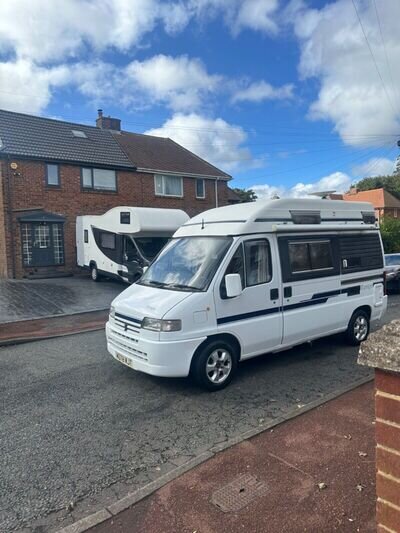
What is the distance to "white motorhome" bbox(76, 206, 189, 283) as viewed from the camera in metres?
14.1

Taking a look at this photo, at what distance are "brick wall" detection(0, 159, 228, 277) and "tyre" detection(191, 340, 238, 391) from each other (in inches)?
573

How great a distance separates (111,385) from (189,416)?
1.50 metres

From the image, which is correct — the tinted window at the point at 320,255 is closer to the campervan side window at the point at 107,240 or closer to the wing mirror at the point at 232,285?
the wing mirror at the point at 232,285

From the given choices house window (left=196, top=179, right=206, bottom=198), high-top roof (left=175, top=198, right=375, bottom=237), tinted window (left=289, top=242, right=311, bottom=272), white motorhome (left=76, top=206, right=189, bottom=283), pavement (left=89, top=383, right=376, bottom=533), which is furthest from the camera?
house window (left=196, top=179, right=206, bottom=198)

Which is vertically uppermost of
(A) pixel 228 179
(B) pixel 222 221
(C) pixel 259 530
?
(A) pixel 228 179

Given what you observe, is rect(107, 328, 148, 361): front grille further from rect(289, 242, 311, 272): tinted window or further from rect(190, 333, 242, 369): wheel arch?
rect(289, 242, 311, 272): tinted window

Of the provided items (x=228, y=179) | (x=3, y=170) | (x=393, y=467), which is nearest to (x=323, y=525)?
(x=393, y=467)

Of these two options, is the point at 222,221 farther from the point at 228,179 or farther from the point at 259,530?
the point at 228,179

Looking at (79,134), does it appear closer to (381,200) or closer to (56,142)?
(56,142)

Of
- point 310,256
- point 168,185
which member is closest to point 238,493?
point 310,256


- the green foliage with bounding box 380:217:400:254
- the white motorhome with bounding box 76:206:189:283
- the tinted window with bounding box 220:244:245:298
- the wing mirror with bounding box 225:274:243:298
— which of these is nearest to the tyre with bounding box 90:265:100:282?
the white motorhome with bounding box 76:206:189:283

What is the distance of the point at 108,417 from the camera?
462 cm

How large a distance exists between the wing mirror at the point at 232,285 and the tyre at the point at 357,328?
3053 mm

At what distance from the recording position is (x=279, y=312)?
19.9ft
